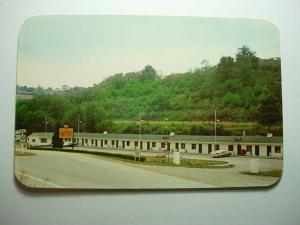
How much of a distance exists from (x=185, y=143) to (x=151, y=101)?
0.82 ft

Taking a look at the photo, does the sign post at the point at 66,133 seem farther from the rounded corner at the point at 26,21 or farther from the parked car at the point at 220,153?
the parked car at the point at 220,153

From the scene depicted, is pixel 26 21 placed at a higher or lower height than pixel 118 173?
higher

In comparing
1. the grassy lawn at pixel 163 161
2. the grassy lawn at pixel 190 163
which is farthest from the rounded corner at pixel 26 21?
the grassy lawn at pixel 190 163

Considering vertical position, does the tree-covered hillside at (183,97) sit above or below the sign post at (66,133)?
above

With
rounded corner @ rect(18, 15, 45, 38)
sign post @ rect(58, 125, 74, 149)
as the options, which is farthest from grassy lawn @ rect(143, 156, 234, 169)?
rounded corner @ rect(18, 15, 45, 38)

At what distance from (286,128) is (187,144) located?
1.57ft

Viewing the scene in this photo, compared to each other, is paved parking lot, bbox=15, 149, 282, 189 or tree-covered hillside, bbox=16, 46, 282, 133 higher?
tree-covered hillside, bbox=16, 46, 282, 133

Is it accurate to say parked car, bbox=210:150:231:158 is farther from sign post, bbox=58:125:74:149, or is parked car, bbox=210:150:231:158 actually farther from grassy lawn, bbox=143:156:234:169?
sign post, bbox=58:125:74:149

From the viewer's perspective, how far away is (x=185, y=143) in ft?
4.28

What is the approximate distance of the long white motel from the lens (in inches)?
51.1

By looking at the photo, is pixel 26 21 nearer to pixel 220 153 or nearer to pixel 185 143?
pixel 185 143

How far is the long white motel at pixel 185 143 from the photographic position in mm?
1298

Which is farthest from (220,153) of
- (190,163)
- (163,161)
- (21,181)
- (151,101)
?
(21,181)

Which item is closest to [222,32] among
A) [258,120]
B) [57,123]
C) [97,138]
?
[258,120]
